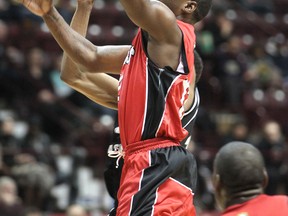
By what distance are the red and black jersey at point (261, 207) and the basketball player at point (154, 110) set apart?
26 cm

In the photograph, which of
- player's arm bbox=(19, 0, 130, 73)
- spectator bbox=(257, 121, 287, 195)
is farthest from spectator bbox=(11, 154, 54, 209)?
player's arm bbox=(19, 0, 130, 73)

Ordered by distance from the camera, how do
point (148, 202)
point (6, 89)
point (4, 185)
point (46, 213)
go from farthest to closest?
point (6, 89) < point (46, 213) < point (4, 185) < point (148, 202)

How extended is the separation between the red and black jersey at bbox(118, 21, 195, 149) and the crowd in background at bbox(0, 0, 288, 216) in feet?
21.0

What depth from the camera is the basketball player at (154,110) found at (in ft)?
14.5

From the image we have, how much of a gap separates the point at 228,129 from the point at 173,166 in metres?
10.4

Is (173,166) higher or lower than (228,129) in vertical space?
higher

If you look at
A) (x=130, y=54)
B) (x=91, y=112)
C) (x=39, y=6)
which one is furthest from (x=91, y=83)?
(x=91, y=112)

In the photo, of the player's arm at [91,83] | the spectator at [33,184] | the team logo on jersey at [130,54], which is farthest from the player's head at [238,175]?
the spectator at [33,184]

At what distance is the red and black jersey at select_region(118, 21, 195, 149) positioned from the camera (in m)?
4.49

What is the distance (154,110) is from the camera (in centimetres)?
449

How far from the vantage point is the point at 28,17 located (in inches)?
602

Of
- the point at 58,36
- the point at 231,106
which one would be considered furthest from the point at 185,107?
the point at 231,106

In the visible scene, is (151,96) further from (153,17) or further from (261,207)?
(261,207)

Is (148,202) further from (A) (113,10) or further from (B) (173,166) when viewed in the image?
(A) (113,10)
